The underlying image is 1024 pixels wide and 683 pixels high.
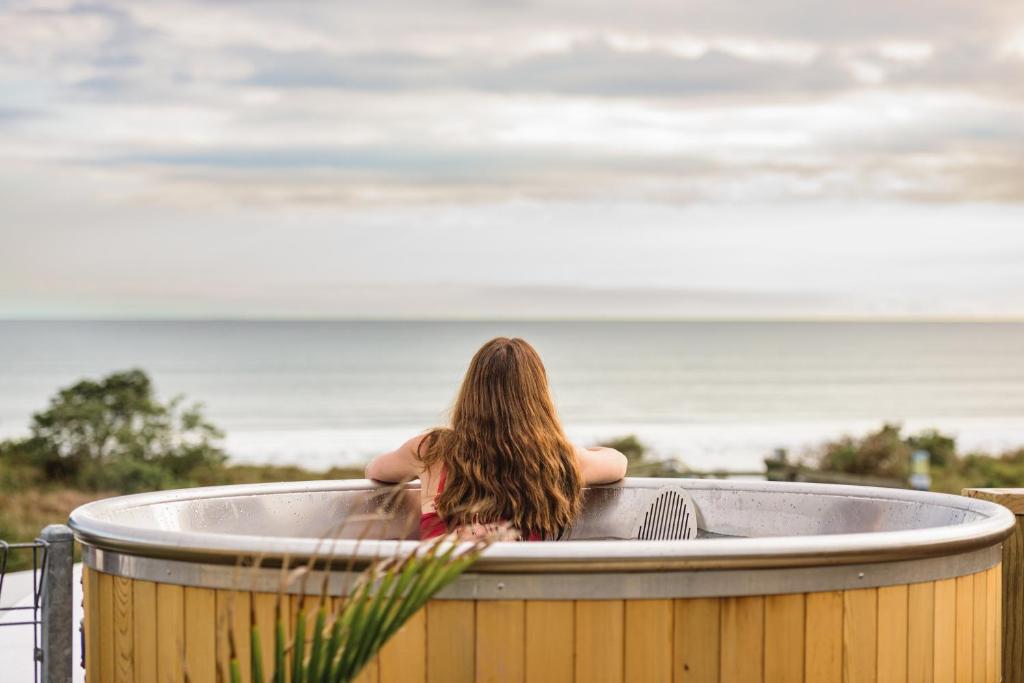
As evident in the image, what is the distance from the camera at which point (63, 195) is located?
27469mm

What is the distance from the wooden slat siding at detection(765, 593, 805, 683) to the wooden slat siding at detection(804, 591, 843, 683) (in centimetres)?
2

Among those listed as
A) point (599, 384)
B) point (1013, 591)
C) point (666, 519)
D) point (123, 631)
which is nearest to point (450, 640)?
point (123, 631)

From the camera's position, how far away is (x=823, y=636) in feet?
8.93

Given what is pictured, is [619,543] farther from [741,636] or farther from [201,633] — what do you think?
[201,633]

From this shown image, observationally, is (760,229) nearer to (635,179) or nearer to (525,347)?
(635,179)

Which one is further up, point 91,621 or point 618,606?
point 618,606

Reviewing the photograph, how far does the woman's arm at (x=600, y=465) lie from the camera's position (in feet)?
12.8

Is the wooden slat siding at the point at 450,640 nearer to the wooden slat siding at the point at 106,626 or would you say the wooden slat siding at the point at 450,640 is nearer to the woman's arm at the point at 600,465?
the wooden slat siding at the point at 106,626

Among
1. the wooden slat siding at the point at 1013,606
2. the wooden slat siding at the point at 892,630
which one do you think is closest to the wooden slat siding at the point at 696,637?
the wooden slat siding at the point at 892,630

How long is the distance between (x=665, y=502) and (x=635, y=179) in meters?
33.0

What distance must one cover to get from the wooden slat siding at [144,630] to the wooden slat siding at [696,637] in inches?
47.9

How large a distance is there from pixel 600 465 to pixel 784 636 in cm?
134

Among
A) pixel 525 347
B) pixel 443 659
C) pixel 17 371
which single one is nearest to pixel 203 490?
pixel 525 347

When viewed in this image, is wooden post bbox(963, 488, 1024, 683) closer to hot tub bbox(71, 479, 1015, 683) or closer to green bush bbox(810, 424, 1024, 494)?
hot tub bbox(71, 479, 1015, 683)
